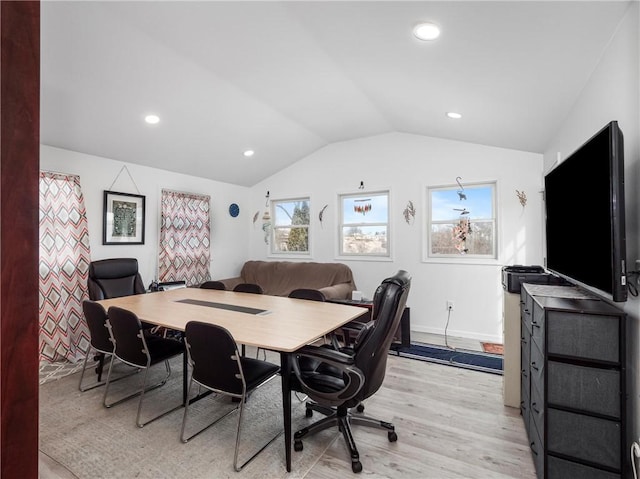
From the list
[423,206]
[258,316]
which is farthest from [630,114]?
[423,206]

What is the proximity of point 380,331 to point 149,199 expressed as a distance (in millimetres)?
3959

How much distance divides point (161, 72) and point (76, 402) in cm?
280

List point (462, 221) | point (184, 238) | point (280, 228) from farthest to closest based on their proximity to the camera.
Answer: point (280, 228) < point (184, 238) < point (462, 221)

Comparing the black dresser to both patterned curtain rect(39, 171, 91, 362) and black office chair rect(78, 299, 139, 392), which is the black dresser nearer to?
black office chair rect(78, 299, 139, 392)

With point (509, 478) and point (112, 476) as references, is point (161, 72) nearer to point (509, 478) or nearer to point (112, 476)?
point (112, 476)

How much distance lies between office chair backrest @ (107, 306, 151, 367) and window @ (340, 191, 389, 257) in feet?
11.0

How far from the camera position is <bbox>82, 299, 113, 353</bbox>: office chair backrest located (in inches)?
102

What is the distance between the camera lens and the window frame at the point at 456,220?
13.8ft

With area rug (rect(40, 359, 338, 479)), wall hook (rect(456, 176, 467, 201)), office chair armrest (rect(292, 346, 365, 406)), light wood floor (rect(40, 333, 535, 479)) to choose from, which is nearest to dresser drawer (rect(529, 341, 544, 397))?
light wood floor (rect(40, 333, 535, 479))

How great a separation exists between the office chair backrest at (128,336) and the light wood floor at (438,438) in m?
0.70

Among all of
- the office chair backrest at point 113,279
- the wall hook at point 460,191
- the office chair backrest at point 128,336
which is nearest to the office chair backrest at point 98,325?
the office chair backrest at point 128,336

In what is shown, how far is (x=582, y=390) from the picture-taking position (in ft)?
4.97

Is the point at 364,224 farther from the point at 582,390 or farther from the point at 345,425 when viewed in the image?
the point at 582,390

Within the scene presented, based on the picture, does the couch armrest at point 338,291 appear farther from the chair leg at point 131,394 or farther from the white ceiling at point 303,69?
the white ceiling at point 303,69
